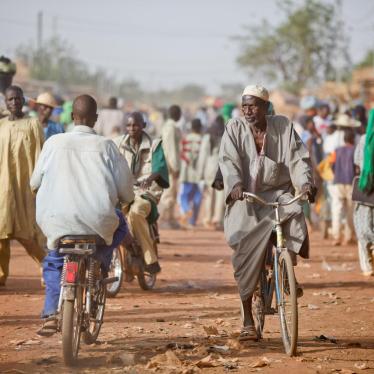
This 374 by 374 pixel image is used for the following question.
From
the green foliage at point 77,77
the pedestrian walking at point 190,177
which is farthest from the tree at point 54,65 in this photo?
the pedestrian walking at point 190,177

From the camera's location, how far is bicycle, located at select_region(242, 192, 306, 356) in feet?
24.9

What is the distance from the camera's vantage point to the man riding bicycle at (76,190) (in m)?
7.30

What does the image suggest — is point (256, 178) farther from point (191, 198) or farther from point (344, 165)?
point (191, 198)

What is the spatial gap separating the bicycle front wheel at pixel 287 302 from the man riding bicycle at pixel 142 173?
3529mm

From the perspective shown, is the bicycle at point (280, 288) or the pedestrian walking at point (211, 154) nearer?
the bicycle at point (280, 288)

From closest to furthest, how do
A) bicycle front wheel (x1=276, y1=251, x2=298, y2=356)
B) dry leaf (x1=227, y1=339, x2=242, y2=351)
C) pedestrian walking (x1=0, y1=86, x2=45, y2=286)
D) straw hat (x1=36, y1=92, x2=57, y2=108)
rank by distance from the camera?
bicycle front wheel (x1=276, y1=251, x2=298, y2=356), dry leaf (x1=227, y1=339, x2=242, y2=351), pedestrian walking (x1=0, y1=86, x2=45, y2=286), straw hat (x1=36, y1=92, x2=57, y2=108)

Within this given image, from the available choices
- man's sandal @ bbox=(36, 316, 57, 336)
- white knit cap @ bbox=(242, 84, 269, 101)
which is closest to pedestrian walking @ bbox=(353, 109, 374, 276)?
white knit cap @ bbox=(242, 84, 269, 101)

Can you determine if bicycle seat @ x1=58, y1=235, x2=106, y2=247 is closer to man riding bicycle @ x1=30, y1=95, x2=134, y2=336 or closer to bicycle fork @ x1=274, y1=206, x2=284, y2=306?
man riding bicycle @ x1=30, y1=95, x2=134, y2=336

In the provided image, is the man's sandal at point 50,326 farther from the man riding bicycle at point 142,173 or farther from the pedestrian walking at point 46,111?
the pedestrian walking at point 46,111

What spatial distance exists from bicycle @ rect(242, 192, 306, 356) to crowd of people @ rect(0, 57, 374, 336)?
0.44 feet

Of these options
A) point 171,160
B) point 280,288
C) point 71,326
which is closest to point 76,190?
point 71,326

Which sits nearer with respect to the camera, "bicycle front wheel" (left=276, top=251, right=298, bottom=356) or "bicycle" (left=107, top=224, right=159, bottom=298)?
"bicycle front wheel" (left=276, top=251, right=298, bottom=356)

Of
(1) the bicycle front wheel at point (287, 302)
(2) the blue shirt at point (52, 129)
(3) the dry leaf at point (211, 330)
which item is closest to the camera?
(1) the bicycle front wheel at point (287, 302)

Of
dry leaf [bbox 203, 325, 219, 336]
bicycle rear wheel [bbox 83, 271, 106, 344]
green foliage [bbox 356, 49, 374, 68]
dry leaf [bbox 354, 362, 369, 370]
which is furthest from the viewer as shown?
green foliage [bbox 356, 49, 374, 68]
